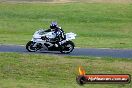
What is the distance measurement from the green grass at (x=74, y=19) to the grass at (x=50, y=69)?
36.2ft

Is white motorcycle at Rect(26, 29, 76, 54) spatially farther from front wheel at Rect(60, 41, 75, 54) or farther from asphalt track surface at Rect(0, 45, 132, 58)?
asphalt track surface at Rect(0, 45, 132, 58)

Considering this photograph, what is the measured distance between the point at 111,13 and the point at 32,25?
10.8 m

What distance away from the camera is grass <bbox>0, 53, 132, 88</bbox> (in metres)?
15.6

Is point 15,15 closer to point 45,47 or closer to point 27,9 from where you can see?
point 27,9

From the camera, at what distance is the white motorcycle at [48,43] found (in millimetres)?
24175

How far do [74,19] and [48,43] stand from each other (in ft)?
69.2

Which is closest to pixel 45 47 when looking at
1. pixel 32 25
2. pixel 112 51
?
pixel 112 51

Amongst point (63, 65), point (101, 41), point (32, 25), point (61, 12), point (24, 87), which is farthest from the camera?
point (61, 12)

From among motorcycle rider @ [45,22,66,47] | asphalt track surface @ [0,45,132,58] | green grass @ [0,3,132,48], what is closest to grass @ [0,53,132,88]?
asphalt track surface @ [0,45,132,58]

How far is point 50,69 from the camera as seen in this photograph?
17.7m

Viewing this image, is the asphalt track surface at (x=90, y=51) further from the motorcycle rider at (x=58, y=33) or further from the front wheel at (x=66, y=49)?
the motorcycle rider at (x=58, y=33)

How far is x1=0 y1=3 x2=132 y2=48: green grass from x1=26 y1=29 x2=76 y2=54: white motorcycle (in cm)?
668

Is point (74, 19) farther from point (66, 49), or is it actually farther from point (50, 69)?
point (50, 69)

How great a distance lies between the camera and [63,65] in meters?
18.5
